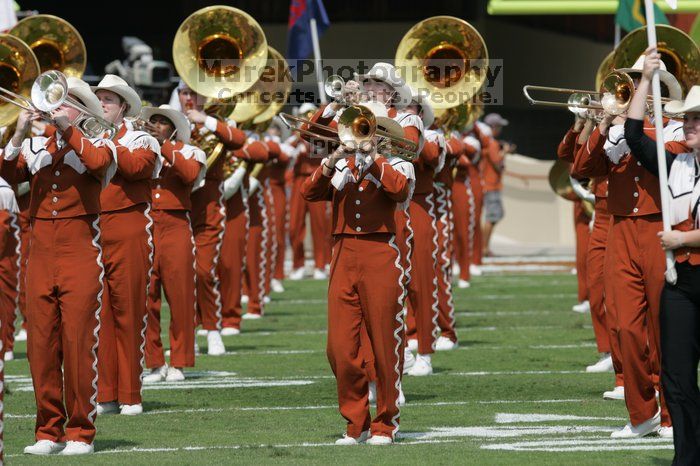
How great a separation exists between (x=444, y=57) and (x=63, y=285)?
541 cm

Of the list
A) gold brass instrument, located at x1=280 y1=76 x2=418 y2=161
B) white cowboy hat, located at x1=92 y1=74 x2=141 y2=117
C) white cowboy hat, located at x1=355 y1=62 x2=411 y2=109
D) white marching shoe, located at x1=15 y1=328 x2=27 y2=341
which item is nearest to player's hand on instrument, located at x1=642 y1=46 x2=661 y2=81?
gold brass instrument, located at x1=280 y1=76 x2=418 y2=161

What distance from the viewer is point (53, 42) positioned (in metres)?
12.9

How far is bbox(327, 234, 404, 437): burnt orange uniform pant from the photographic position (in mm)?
9227

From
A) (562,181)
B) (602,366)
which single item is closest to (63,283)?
(602,366)

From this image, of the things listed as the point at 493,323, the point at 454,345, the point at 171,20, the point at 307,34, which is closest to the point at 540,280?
the point at 307,34

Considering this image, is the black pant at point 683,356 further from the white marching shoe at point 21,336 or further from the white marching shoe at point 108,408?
the white marching shoe at point 21,336

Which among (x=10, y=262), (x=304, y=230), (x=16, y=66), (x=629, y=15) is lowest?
(x=304, y=230)

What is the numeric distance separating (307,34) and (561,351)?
27.0 ft

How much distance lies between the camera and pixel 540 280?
21.6 meters

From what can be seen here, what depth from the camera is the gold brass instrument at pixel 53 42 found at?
41.9 ft

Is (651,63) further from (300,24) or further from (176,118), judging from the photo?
(300,24)

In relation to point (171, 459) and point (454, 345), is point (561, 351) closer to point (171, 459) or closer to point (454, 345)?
point (454, 345)

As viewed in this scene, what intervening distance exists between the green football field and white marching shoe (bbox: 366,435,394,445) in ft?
0.27

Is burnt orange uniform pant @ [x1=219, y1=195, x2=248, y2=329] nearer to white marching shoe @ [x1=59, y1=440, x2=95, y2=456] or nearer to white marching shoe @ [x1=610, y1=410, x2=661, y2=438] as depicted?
white marching shoe @ [x1=59, y1=440, x2=95, y2=456]
